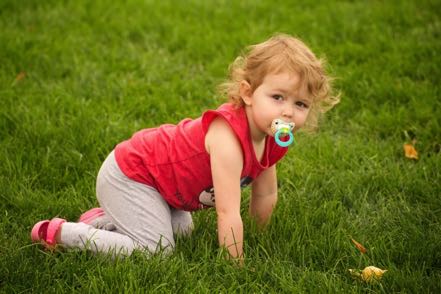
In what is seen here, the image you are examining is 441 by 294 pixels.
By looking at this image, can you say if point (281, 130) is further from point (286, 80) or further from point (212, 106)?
point (212, 106)

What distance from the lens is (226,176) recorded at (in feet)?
7.82

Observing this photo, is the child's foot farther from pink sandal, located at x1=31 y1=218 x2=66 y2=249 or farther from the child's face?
the child's face

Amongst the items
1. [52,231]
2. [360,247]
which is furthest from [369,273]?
[52,231]

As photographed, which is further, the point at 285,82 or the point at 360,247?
the point at 360,247

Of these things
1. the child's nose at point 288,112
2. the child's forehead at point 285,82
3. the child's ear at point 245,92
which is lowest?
the child's nose at point 288,112

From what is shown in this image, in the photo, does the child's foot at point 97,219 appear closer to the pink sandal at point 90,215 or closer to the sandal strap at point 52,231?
the pink sandal at point 90,215

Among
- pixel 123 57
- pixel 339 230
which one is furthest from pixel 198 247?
pixel 123 57

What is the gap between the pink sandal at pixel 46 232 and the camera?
2529 mm

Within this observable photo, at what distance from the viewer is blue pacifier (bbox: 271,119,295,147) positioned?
2.30 m

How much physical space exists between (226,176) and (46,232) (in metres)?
0.84

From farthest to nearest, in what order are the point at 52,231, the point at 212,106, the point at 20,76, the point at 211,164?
1. the point at 20,76
2. the point at 212,106
3. the point at 52,231
4. the point at 211,164

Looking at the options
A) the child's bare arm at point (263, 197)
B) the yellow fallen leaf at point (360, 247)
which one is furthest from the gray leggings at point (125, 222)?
the yellow fallen leaf at point (360, 247)

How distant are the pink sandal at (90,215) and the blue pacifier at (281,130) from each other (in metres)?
0.95

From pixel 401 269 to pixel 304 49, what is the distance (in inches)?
39.5
